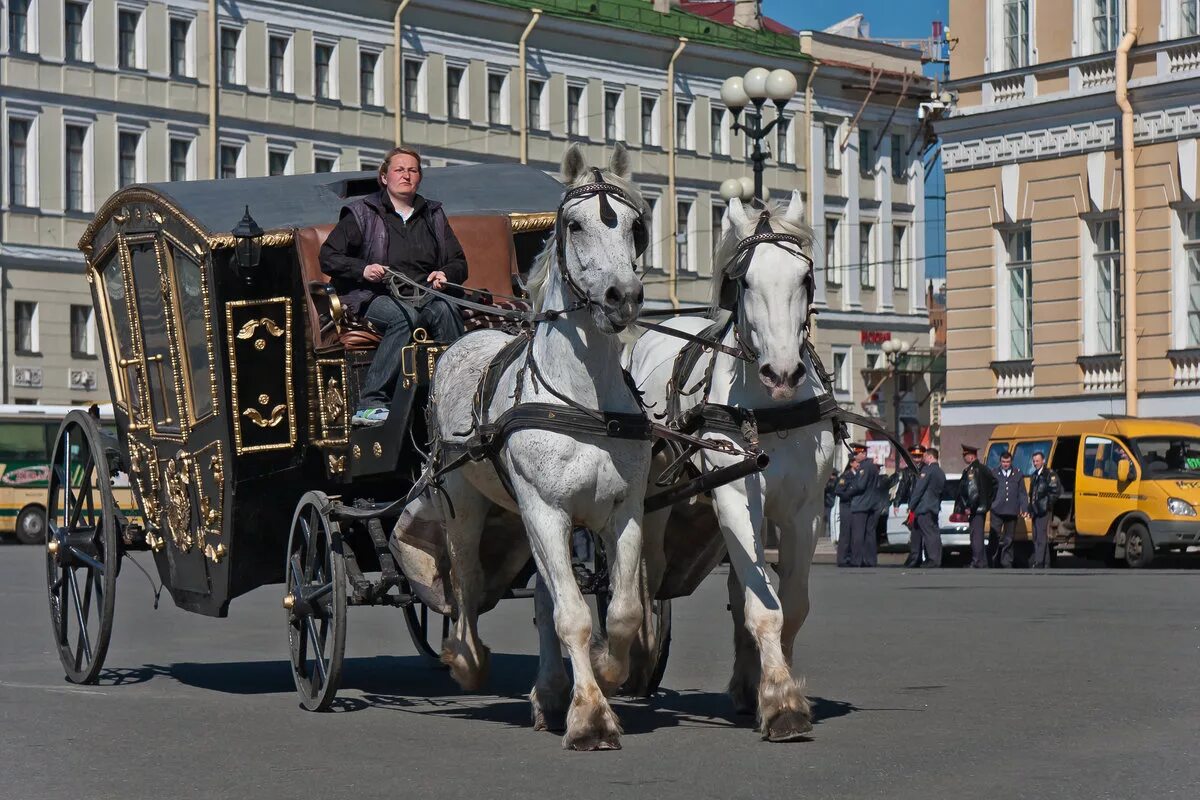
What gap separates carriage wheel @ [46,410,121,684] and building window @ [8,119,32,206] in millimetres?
42760

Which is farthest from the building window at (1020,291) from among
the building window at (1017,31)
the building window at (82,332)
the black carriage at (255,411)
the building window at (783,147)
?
the building window at (783,147)

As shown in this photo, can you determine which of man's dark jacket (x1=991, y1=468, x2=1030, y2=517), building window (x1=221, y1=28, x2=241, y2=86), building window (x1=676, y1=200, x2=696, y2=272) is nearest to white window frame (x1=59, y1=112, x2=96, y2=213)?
building window (x1=221, y1=28, x2=241, y2=86)

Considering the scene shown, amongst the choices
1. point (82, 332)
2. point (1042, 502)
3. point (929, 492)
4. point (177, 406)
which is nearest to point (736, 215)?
point (177, 406)

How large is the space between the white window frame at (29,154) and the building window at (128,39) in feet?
9.47

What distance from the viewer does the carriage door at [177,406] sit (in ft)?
41.8

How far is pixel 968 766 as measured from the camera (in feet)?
29.9

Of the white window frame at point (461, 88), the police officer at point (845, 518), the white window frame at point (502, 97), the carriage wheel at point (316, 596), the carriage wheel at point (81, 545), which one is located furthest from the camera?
the white window frame at point (502, 97)

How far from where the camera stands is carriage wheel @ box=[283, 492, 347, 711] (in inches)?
445

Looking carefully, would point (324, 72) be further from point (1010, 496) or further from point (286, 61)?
point (1010, 496)

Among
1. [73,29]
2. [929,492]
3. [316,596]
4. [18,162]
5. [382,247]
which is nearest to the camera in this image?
[316,596]

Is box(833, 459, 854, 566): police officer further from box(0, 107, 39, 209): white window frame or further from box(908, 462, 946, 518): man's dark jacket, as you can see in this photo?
box(0, 107, 39, 209): white window frame

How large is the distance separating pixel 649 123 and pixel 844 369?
36.3 ft

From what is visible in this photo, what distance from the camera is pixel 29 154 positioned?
56594 millimetres

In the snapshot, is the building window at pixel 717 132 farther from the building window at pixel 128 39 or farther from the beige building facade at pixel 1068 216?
the beige building facade at pixel 1068 216
